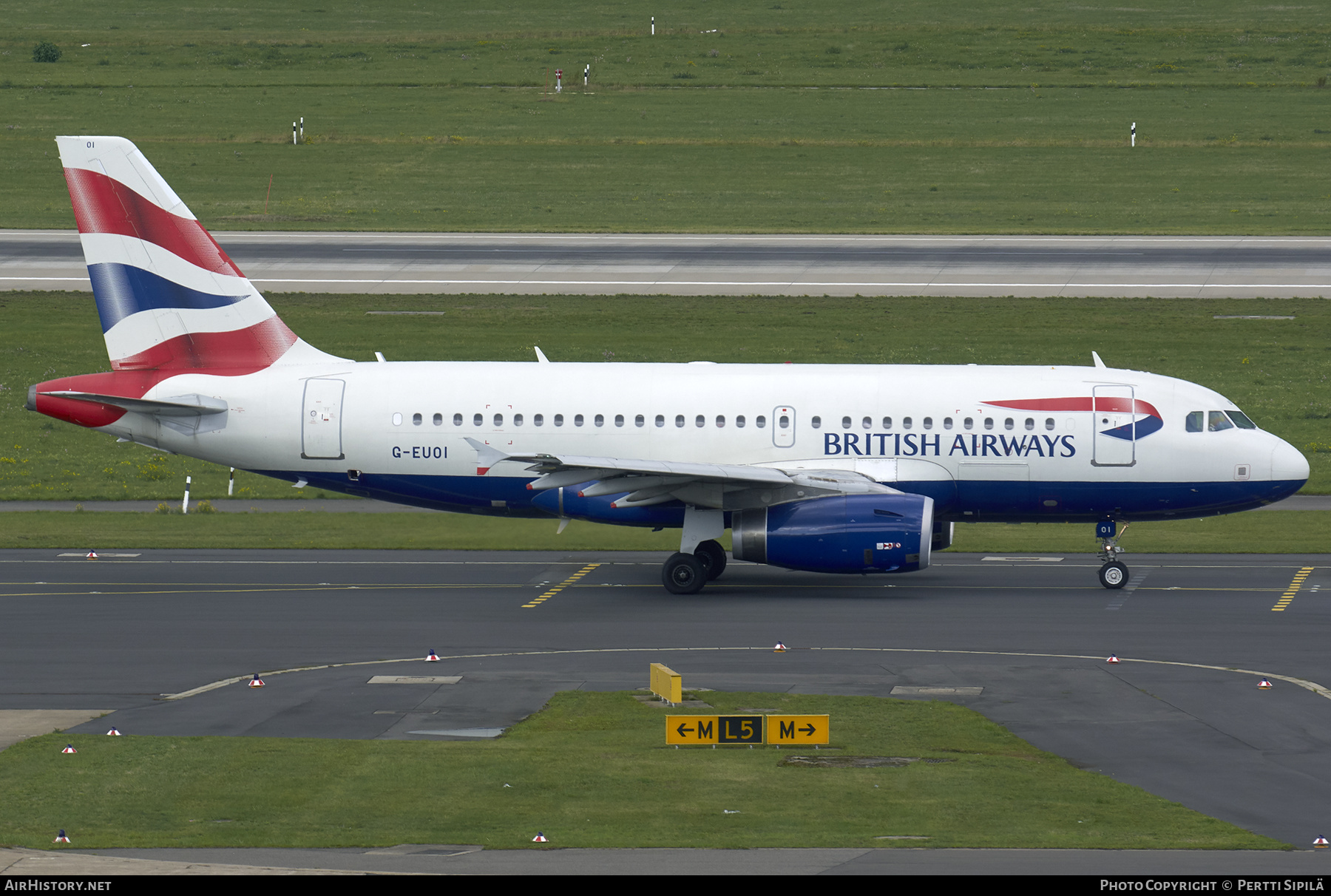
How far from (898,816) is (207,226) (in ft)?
235

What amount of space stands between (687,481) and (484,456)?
184 inches

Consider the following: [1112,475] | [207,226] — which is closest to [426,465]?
[1112,475]

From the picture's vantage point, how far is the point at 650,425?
3712cm

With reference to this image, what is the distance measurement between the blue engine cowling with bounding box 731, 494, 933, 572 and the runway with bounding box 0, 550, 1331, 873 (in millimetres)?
993

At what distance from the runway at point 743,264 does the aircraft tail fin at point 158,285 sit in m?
32.4

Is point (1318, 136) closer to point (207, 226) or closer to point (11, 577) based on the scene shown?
point (207, 226)

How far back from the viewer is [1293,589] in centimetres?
3569

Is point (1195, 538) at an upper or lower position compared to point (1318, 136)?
lower

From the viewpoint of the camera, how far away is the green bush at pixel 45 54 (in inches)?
5032

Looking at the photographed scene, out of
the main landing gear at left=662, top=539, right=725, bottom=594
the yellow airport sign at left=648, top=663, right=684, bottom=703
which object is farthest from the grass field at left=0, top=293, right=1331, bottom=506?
the yellow airport sign at left=648, top=663, right=684, bottom=703

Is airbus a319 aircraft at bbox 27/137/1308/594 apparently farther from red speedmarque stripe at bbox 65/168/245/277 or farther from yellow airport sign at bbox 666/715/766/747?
yellow airport sign at bbox 666/715/766/747

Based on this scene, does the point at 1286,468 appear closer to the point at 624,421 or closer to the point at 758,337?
the point at 624,421

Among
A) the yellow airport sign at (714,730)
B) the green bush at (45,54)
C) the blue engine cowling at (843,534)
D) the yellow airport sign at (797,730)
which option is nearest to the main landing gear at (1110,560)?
the blue engine cowling at (843,534)

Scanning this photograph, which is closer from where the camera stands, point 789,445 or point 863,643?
point 863,643
